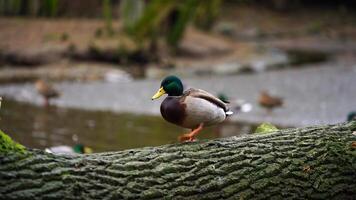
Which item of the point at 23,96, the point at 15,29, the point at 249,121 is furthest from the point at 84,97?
the point at 15,29

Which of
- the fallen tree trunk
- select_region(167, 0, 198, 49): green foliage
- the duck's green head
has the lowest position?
the fallen tree trunk

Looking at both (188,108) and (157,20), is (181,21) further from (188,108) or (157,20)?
(188,108)

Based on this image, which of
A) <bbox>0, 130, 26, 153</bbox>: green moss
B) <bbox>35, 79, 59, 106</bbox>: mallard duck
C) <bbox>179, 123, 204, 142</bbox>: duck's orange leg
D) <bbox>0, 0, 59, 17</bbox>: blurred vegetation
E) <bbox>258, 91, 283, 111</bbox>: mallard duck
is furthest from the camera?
<bbox>0, 0, 59, 17</bbox>: blurred vegetation

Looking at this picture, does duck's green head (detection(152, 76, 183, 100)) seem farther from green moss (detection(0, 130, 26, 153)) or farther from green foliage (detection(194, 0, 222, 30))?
green foliage (detection(194, 0, 222, 30))

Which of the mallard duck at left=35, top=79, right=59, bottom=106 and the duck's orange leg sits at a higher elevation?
the mallard duck at left=35, top=79, right=59, bottom=106

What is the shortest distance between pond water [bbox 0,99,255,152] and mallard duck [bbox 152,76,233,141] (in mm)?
5301

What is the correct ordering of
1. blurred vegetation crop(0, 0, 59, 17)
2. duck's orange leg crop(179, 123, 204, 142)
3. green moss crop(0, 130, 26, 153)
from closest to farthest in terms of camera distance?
green moss crop(0, 130, 26, 153), duck's orange leg crop(179, 123, 204, 142), blurred vegetation crop(0, 0, 59, 17)

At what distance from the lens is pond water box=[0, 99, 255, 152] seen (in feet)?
36.0

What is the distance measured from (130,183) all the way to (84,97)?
1194cm

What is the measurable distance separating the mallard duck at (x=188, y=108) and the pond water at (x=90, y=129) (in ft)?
17.4

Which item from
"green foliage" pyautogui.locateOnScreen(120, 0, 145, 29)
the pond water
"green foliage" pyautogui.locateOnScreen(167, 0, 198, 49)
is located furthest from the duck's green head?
"green foliage" pyautogui.locateOnScreen(120, 0, 145, 29)

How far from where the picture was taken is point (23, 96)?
16.4m

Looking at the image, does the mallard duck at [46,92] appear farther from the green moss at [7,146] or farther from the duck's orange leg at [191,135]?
the green moss at [7,146]

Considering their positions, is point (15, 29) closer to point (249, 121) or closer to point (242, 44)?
point (242, 44)
